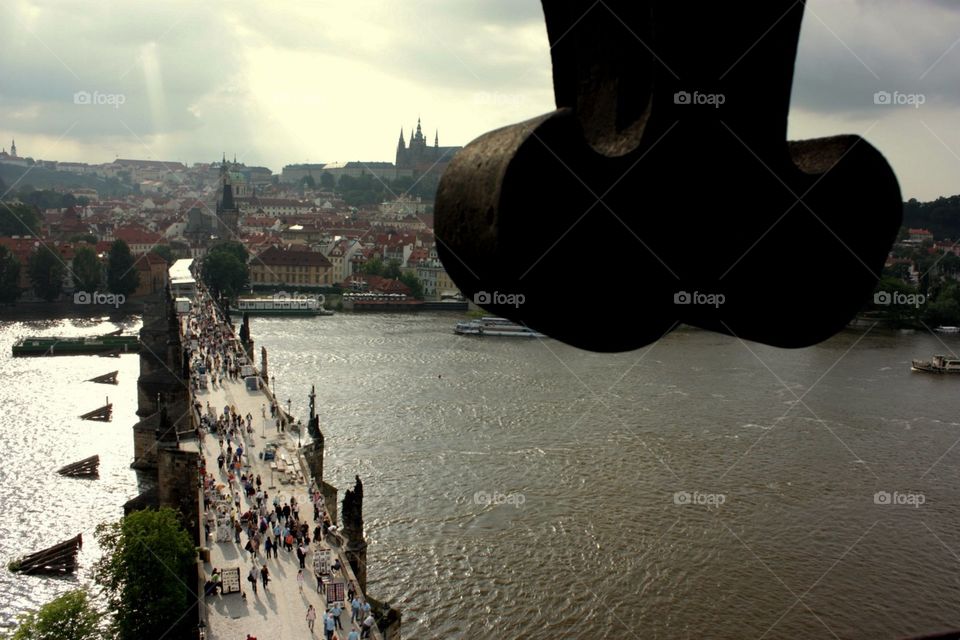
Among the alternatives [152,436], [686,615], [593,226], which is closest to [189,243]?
[152,436]

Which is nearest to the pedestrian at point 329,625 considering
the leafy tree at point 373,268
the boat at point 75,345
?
the boat at point 75,345

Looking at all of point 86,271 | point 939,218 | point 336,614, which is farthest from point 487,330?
point 939,218

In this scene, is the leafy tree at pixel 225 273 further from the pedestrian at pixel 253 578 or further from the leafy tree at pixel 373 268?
the pedestrian at pixel 253 578

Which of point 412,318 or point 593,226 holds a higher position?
point 593,226

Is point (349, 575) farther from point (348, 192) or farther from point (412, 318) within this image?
point (348, 192)

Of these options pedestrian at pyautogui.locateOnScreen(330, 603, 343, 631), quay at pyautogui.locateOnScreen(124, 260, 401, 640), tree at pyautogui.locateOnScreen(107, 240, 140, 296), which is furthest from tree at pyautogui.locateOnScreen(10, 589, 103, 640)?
tree at pyautogui.locateOnScreen(107, 240, 140, 296)

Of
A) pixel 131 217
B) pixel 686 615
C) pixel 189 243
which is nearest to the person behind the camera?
pixel 686 615
